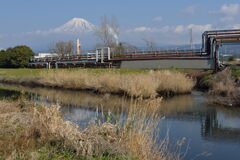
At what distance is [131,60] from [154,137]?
118ft

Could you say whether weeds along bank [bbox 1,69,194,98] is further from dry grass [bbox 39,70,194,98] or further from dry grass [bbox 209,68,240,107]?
dry grass [bbox 209,68,240,107]

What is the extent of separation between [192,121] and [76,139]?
12.4 metres

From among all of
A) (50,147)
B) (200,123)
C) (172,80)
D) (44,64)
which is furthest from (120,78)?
(44,64)

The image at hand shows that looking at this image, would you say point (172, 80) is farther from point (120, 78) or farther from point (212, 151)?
point (212, 151)

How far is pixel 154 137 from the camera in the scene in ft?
32.9

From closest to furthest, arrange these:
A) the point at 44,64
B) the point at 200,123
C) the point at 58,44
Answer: the point at 200,123
the point at 44,64
the point at 58,44

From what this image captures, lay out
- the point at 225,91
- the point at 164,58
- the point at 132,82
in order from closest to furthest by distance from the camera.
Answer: the point at 225,91 → the point at 132,82 → the point at 164,58

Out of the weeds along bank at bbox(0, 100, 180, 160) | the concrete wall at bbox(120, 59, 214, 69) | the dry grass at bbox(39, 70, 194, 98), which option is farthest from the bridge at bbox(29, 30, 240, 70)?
the weeds along bank at bbox(0, 100, 180, 160)

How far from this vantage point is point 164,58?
42.9 metres

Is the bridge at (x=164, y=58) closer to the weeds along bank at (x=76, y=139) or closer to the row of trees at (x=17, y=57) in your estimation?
the row of trees at (x=17, y=57)

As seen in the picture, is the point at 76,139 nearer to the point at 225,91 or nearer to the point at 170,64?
the point at 225,91

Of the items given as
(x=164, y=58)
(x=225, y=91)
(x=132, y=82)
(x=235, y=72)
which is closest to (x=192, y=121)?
(x=225, y=91)

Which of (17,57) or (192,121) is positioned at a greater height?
(17,57)

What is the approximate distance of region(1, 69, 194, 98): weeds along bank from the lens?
88.8 ft
